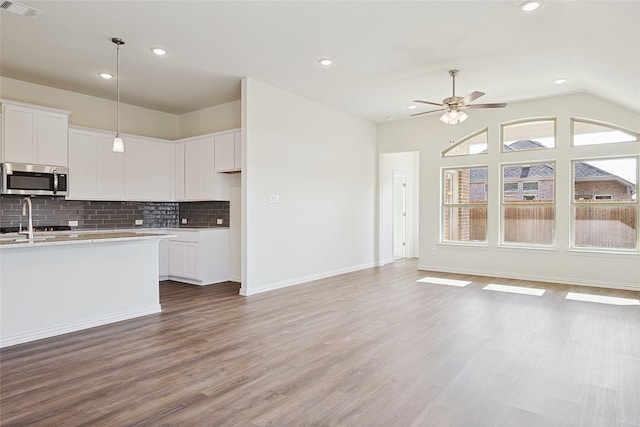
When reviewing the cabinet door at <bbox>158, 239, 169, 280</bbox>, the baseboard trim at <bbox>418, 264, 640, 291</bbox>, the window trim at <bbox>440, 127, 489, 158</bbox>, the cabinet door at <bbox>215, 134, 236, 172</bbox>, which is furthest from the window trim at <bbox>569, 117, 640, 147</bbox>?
the cabinet door at <bbox>158, 239, 169, 280</bbox>

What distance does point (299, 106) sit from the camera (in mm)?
6379

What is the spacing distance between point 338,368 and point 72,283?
2864 millimetres

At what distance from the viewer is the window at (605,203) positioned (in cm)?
600

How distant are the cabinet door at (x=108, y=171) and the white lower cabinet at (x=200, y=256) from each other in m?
1.12

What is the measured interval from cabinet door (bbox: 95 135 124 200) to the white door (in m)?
6.25

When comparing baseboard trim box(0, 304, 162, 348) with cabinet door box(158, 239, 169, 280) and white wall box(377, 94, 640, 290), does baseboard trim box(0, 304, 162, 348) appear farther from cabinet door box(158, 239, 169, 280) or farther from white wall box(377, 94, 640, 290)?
white wall box(377, 94, 640, 290)

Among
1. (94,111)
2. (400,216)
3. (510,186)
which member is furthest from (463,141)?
(94,111)

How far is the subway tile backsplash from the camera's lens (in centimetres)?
549

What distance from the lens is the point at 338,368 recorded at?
117 inches

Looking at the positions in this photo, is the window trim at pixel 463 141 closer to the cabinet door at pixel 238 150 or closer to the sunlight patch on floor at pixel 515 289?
the sunlight patch on floor at pixel 515 289

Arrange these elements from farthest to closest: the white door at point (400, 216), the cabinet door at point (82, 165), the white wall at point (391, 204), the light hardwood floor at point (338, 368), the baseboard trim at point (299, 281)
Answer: the white door at point (400, 216)
the white wall at point (391, 204)
the cabinet door at point (82, 165)
the baseboard trim at point (299, 281)
the light hardwood floor at point (338, 368)

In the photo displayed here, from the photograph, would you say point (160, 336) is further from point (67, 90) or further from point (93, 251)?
point (67, 90)

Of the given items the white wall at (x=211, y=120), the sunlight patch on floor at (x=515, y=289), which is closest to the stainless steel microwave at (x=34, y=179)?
the white wall at (x=211, y=120)

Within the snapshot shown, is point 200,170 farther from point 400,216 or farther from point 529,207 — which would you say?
point 529,207
